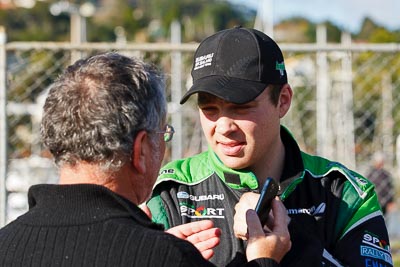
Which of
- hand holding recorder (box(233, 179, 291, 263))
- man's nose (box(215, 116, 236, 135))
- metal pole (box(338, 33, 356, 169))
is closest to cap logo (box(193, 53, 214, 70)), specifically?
man's nose (box(215, 116, 236, 135))

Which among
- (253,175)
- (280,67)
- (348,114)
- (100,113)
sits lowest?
(253,175)

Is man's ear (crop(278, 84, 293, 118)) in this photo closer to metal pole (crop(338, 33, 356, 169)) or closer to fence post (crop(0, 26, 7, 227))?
fence post (crop(0, 26, 7, 227))

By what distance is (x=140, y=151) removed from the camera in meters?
2.76

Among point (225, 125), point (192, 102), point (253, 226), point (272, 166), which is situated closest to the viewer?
point (253, 226)

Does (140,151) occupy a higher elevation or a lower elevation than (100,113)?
lower

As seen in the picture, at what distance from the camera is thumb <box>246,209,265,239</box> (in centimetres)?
285

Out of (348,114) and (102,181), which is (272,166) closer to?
(102,181)

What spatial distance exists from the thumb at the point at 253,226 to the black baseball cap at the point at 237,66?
482mm

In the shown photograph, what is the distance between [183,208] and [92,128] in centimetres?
78

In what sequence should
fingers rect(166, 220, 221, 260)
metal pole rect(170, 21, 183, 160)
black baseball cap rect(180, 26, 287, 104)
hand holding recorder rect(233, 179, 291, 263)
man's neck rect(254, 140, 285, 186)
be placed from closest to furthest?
hand holding recorder rect(233, 179, 291, 263)
fingers rect(166, 220, 221, 260)
black baseball cap rect(180, 26, 287, 104)
man's neck rect(254, 140, 285, 186)
metal pole rect(170, 21, 183, 160)

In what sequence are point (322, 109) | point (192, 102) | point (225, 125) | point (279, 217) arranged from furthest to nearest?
1. point (192, 102)
2. point (322, 109)
3. point (225, 125)
4. point (279, 217)

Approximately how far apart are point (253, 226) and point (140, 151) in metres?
0.42

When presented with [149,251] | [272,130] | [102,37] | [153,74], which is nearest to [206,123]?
[272,130]

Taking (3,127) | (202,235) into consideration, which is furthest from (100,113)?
(3,127)
